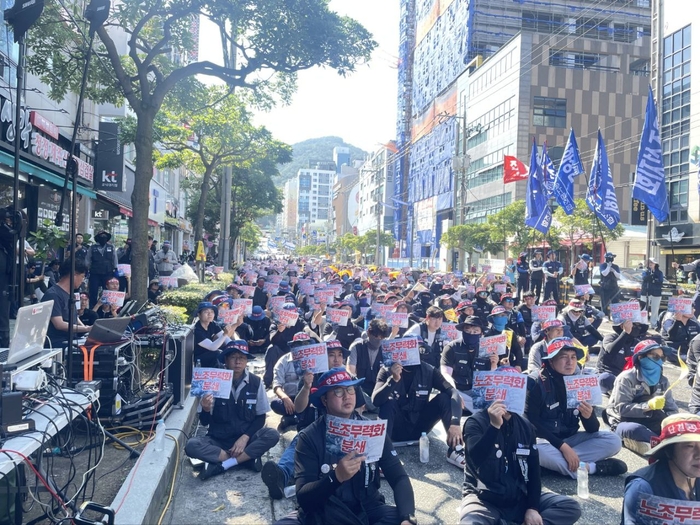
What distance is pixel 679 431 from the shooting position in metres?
3.35

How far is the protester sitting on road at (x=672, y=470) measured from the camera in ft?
11.0

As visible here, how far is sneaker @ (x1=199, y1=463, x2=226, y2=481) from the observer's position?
5789mm

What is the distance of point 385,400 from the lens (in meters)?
6.52

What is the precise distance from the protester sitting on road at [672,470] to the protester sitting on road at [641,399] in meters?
3.30

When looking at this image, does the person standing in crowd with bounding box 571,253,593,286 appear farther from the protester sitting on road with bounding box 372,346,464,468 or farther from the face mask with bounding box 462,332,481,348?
the protester sitting on road with bounding box 372,346,464,468

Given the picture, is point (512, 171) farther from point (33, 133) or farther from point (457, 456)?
point (457, 456)

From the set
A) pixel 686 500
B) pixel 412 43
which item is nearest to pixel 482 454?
pixel 686 500

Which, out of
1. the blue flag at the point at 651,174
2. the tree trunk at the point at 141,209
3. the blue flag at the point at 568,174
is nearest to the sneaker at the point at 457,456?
the tree trunk at the point at 141,209

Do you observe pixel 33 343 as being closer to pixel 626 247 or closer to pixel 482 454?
pixel 482 454

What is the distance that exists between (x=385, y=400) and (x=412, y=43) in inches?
3643

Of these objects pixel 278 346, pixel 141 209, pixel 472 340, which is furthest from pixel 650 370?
pixel 141 209

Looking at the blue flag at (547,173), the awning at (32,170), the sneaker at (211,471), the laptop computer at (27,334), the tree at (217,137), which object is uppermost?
the tree at (217,137)

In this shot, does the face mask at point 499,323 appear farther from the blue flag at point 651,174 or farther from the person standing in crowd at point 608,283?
the blue flag at point 651,174

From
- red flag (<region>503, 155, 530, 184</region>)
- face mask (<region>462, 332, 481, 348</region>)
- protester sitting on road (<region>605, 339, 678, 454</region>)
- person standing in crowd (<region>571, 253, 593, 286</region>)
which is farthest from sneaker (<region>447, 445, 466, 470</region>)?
red flag (<region>503, 155, 530, 184</region>)
